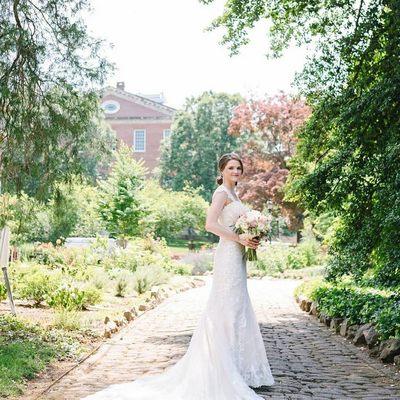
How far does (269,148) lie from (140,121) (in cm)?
2262

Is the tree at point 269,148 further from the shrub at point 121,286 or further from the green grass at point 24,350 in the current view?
the green grass at point 24,350

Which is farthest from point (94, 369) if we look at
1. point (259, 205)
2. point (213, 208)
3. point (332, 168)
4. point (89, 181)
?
point (259, 205)

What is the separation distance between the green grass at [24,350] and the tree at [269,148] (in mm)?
22209

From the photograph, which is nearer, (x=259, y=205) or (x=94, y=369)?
(x=94, y=369)

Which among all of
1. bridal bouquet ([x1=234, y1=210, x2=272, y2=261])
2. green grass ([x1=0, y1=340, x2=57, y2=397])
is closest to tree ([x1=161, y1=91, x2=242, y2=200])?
green grass ([x1=0, y1=340, x2=57, y2=397])

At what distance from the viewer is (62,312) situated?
939 centimetres

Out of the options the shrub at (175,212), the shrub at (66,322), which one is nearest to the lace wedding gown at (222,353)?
the shrub at (66,322)

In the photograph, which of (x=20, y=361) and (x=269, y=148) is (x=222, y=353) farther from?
(x=269, y=148)

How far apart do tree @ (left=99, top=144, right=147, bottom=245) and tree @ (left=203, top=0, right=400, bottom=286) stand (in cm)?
1585

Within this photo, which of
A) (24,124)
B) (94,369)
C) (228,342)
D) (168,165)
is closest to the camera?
(228,342)

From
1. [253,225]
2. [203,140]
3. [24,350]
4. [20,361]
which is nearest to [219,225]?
[253,225]

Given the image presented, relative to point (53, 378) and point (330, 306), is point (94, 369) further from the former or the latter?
point (330, 306)

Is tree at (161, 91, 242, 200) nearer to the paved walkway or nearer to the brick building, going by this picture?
the brick building

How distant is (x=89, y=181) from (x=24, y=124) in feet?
4.45
